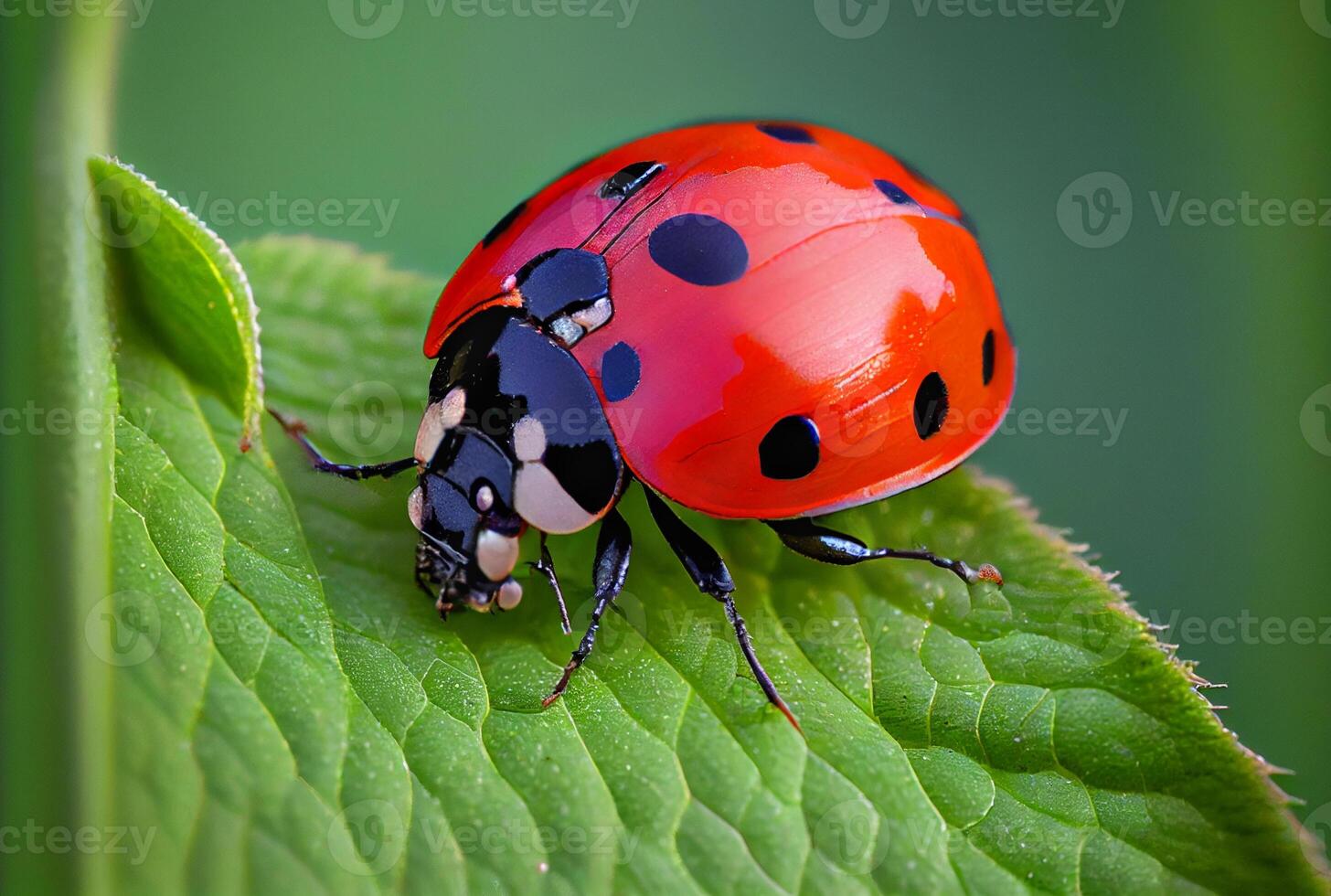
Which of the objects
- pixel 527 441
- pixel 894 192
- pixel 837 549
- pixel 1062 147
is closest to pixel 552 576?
pixel 527 441

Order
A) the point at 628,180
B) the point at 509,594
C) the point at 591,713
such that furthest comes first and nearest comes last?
the point at 628,180 < the point at 509,594 < the point at 591,713

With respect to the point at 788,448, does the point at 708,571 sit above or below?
below

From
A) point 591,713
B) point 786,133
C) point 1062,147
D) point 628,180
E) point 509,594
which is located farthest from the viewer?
point 1062,147

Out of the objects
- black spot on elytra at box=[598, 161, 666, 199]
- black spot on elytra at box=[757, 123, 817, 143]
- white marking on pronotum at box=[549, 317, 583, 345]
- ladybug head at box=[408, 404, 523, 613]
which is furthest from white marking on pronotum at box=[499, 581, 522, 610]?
black spot on elytra at box=[757, 123, 817, 143]

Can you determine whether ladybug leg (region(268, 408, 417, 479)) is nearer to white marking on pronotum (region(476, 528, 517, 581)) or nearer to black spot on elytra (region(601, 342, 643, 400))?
white marking on pronotum (region(476, 528, 517, 581))

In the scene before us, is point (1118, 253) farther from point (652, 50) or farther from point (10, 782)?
point (10, 782)

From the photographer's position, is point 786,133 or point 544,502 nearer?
point 544,502

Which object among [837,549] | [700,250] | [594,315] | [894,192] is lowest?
[837,549]

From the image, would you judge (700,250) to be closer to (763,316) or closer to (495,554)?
(763,316)

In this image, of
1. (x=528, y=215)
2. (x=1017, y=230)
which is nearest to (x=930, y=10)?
(x=1017, y=230)
